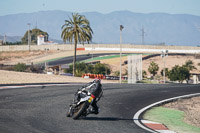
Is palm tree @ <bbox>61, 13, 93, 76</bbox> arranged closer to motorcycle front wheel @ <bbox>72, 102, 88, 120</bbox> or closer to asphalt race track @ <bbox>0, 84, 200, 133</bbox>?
asphalt race track @ <bbox>0, 84, 200, 133</bbox>

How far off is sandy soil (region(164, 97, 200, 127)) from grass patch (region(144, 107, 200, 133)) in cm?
37

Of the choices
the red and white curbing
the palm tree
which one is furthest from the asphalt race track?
the palm tree

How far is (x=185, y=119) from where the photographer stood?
629 inches

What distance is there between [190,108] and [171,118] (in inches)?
192

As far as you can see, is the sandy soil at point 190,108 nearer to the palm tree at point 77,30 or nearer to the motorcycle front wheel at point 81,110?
the motorcycle front wheel at point 81,110

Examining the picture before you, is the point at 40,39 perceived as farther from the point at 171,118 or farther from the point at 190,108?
the point at 171,118

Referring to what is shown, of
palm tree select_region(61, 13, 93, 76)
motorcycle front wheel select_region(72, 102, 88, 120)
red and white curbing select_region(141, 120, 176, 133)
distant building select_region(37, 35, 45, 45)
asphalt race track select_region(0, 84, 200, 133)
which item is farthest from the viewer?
distant building select_region(37, 35, 45, 45)

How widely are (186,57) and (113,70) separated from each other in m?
30.0

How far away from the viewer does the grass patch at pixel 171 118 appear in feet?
43.8

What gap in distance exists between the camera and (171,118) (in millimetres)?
15977

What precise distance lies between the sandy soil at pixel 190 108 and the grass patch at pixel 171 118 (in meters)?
0.37

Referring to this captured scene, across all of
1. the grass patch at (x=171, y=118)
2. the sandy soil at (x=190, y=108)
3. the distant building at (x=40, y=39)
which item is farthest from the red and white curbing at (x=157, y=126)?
the distant building at (x=40, y=39)

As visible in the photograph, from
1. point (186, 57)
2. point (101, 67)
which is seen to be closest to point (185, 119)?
point (101, 67)

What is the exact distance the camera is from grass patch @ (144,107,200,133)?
43.8ft
